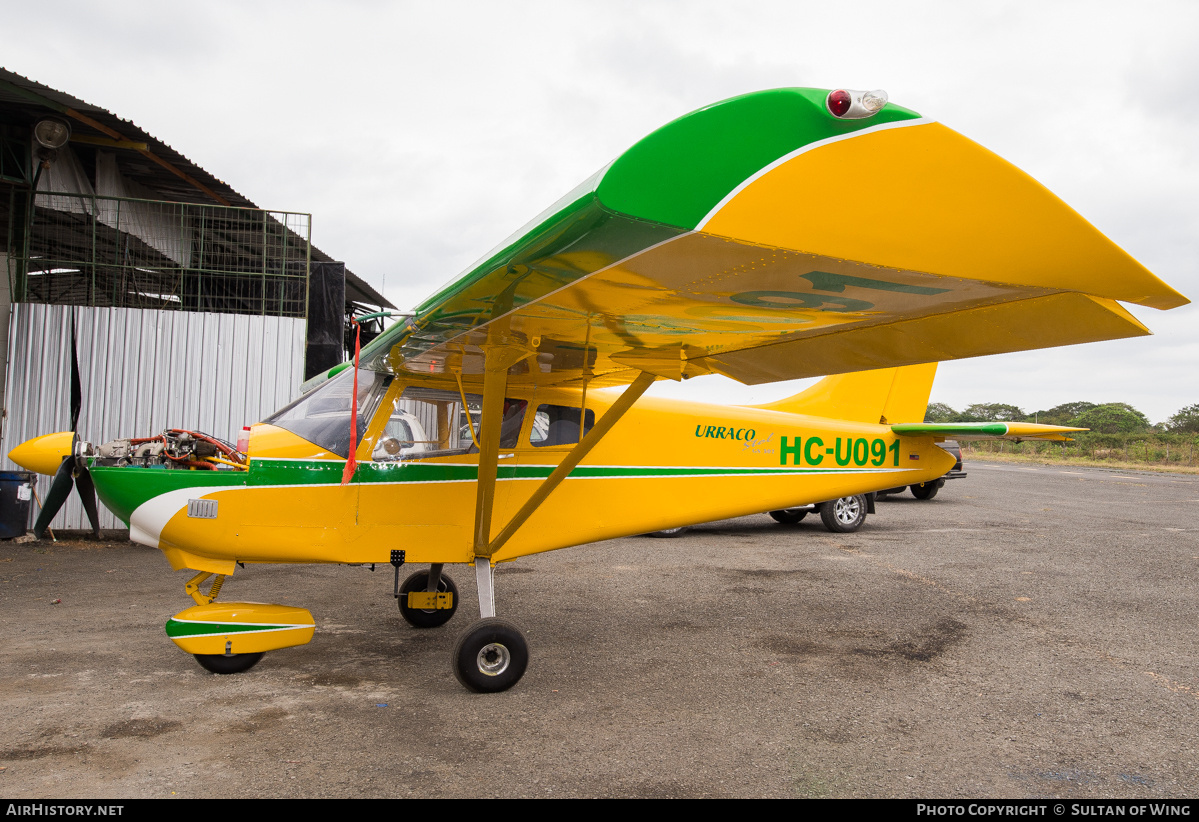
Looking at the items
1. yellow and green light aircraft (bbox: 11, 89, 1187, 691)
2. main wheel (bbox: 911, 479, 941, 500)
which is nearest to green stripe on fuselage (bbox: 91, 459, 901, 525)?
yellow and green light aircraft (bbox: 11, 89, 1187, 691)

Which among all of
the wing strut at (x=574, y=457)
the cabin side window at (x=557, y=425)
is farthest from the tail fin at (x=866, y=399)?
the wing strut at (x=574, y=457)

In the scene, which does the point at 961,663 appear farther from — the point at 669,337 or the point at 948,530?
the point at 948,530

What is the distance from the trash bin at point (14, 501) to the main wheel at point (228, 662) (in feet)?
21.1

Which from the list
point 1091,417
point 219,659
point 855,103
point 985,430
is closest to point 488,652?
point 219,659

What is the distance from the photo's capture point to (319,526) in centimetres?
427

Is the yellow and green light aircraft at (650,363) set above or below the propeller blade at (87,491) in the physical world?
above

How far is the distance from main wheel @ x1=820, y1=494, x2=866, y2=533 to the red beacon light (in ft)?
34.2

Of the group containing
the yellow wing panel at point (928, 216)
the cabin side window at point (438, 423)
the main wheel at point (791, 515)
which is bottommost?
the main wheel at point (791, 515)

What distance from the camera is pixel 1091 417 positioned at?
6175 cm

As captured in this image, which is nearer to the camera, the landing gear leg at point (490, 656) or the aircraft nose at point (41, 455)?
the landing gear leg at point (490, 656)

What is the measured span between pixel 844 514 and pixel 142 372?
35.5 feet

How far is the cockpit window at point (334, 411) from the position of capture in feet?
14.4

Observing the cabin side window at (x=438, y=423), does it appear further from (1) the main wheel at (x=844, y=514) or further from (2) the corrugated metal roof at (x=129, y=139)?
(1) the main wheel at (x=844, y=514)
